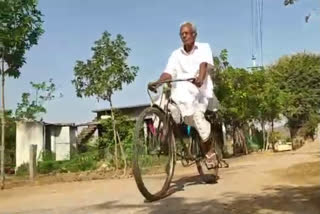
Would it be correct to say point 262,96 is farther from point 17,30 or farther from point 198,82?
point 198,82

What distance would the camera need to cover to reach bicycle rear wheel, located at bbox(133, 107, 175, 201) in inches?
198

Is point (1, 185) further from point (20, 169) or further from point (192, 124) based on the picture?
point (20, 169)

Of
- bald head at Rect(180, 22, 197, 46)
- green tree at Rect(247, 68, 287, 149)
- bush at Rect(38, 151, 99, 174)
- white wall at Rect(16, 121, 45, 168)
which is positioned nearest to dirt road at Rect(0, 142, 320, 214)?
bald head at Rect(180, 22, 197, 46)

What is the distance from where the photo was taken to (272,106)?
96.6 ft

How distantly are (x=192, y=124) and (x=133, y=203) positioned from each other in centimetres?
117

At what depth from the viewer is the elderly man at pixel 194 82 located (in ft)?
18.1

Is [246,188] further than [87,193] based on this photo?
No

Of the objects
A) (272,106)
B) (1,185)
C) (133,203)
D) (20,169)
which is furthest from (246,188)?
(272,106)

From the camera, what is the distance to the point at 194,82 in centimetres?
544

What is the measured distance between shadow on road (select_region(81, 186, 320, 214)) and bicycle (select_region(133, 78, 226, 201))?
10.6 inches

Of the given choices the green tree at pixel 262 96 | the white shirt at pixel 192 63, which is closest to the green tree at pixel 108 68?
the white shirt at pixel 192 63

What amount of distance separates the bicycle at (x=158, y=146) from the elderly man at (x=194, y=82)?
10cm

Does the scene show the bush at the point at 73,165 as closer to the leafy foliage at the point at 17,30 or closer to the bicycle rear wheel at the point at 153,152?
the leafy foliage at the point at 17,30

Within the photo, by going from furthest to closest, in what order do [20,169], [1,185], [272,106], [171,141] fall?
[272,106] < [20,169] < [1,185] < [171,141]
